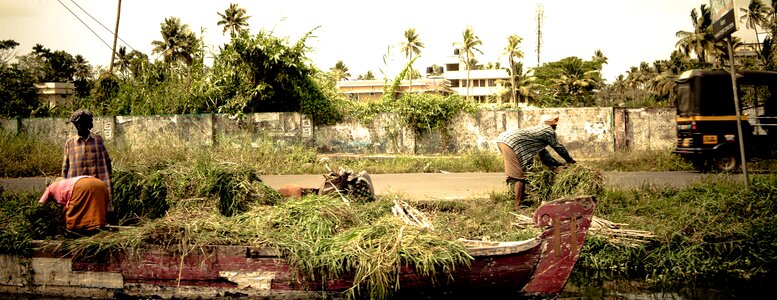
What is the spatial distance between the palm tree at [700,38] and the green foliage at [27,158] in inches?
1975

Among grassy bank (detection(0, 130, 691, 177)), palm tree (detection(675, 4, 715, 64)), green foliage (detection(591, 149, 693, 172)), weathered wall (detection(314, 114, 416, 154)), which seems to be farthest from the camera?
palm tree (detection(675, 4, 715, 64))

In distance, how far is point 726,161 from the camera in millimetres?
13000

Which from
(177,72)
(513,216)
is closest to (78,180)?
(513,216)

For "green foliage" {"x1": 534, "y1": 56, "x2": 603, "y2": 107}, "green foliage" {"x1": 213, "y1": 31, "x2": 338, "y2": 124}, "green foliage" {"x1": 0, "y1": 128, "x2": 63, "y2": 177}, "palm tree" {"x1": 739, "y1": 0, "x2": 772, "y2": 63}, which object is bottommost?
"green foliage" {"x1": 0, "y1": 128, "x2": 63, "y2": 177}

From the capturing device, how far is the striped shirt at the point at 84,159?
20.0 ft

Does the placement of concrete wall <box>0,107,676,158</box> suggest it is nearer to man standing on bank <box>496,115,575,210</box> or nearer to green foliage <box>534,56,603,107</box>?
man standing on bank <box>496,115,575,210</box>

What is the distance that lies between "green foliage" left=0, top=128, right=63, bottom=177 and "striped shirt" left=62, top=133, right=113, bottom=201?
991 centimetres

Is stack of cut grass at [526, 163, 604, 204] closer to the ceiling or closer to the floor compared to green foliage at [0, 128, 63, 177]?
closer to the floor

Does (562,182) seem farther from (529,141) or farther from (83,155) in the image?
(83,155)

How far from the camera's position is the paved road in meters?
10.2

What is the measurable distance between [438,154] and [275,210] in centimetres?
1320

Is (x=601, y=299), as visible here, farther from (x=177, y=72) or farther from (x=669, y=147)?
(x=177, y=72)

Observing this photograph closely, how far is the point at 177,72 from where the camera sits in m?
20.6

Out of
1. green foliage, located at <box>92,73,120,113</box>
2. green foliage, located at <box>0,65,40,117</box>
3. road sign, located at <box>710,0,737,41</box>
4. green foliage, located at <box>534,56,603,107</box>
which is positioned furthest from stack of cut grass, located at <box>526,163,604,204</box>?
green foliage, located at <box>534,56,603,107</box>
